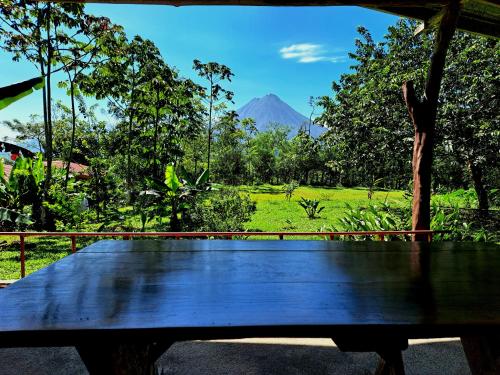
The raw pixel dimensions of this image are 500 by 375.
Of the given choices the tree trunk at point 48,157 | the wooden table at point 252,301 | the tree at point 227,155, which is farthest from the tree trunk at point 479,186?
the tree at point 227,155

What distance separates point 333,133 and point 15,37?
10.6m

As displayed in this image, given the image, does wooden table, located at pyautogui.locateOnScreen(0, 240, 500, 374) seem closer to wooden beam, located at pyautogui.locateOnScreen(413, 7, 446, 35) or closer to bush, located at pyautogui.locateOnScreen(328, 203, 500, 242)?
wooden beam, located at pyautogui.locateOnScreen(413, 7, 446, 35)

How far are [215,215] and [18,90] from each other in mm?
7456

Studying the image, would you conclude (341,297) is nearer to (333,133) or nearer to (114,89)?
(333,133)

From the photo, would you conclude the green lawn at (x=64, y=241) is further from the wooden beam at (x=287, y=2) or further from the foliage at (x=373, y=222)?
the wooden beam at (x=287, y=2)

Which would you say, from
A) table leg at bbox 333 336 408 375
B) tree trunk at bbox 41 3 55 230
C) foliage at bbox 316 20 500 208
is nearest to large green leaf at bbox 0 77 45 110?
table leg at bbox 333 336 408 375

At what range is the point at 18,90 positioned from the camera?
2672 millimetres

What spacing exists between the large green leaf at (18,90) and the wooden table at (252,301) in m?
1.33

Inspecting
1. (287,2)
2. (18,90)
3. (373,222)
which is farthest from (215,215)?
(18,90)

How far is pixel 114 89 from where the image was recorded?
15.1 meters

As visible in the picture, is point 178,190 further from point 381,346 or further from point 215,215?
point 381,346

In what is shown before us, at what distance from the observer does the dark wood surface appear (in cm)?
122

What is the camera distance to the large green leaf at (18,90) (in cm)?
259

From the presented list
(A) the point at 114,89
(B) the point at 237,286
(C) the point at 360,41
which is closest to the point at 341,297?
(B) the point at 237,286
